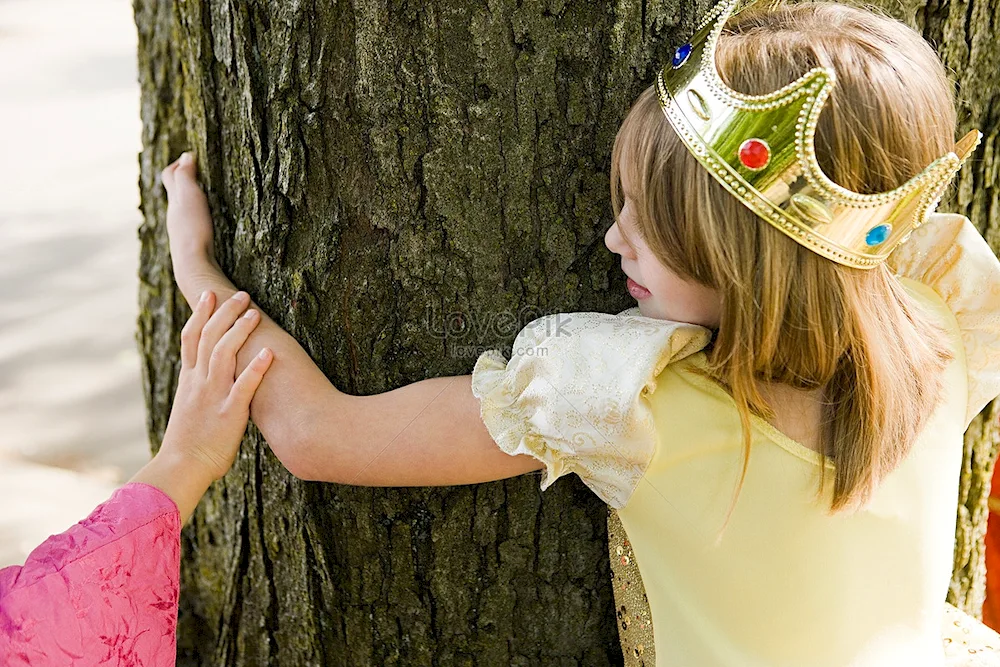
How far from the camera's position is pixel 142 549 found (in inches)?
44.1

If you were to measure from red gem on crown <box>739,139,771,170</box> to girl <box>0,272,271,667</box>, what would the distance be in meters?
0.62

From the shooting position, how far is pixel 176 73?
1674 millimetres

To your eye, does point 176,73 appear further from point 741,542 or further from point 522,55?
point 741,542

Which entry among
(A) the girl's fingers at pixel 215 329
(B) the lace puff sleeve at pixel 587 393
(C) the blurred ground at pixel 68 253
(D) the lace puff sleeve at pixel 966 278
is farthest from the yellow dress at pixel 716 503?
(C) the blurred ground at pixel 68 253

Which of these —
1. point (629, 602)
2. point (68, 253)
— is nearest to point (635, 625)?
point (629, 602)

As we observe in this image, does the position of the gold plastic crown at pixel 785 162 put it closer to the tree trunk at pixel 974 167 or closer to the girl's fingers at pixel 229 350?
the tree trunk at pixel 974 167

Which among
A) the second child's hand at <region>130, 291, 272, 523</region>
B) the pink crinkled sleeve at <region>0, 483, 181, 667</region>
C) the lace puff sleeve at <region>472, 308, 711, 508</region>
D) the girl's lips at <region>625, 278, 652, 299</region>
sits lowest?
the pink crinkled sleeve at <region>0, 483, 181, 667</region>

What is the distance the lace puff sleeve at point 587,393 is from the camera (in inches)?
39.0

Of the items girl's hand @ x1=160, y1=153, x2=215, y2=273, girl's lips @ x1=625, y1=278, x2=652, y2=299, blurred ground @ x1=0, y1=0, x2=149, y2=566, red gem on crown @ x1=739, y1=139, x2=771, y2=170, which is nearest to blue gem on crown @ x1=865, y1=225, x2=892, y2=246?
red gem on crown @ x1=739, y1=139, x2=771, y2=170

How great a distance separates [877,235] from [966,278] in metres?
0.35

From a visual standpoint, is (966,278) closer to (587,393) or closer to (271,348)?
(587,393)

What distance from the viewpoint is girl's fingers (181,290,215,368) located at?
4.05 feet

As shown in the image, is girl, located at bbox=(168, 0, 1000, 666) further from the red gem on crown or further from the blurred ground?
the blurred ground

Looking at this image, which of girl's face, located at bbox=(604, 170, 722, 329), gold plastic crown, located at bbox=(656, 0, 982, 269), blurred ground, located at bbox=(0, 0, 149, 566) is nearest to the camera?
gold plastic crown, located at bbox=(656, 0, 982, 269)
